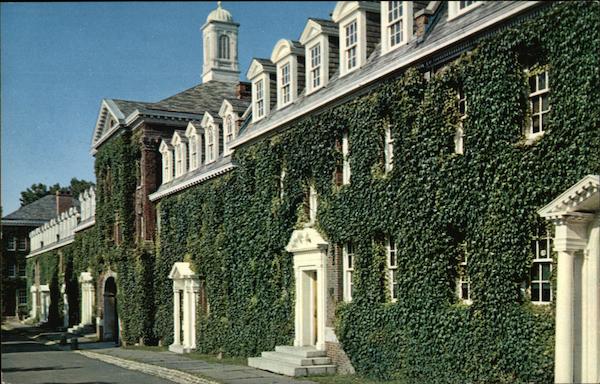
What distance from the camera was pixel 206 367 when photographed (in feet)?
81.5

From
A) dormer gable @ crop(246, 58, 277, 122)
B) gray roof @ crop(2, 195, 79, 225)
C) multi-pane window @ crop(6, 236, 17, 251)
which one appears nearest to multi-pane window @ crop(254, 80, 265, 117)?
dormer gable @ crop(246, 58, 277, 122)

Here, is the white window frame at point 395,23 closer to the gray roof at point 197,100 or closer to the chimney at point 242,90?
the chimney at point 242,90

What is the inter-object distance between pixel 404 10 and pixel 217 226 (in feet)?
46.1

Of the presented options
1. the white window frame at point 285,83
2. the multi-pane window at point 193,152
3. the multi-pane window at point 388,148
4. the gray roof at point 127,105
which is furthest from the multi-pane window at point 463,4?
the gray roof at point 127,105

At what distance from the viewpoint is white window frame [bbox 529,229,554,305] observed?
14.5 meters

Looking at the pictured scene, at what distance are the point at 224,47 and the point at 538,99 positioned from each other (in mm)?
36349

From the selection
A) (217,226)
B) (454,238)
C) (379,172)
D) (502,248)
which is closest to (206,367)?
(217,226)

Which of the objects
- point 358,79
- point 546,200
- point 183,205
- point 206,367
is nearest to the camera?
point 546,200

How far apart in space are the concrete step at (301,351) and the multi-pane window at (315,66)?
7642 millimetres

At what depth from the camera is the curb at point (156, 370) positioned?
21734mm

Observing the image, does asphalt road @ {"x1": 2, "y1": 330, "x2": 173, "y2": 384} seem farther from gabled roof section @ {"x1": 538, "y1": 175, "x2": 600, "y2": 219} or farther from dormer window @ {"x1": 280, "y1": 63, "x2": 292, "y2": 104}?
gabled roof section @ {"x1": 538, "y1": 175, "x2": 600, "y2": 219}

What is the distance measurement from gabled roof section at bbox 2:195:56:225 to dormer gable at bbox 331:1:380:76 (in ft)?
225

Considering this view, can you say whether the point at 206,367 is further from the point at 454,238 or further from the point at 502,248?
the point at 502,248

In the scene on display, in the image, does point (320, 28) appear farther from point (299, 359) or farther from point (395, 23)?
point (299, 359)
